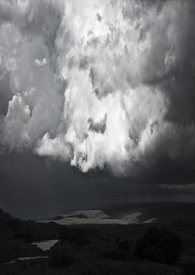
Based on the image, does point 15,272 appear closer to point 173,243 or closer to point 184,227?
point 173,243

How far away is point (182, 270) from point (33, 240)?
389 feet

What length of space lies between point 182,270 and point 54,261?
939 inches

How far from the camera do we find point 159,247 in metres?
66.1

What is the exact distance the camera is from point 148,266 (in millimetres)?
51094

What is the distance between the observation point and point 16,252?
102438 mm

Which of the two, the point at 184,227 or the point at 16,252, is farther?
the point at 184,227

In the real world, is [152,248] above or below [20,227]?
below

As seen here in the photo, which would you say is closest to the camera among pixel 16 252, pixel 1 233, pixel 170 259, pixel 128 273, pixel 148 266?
pixel 128 273

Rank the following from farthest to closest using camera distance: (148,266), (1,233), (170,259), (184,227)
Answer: (184,227) → (1,233) → (170,259) → (148,266)

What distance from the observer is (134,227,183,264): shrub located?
63750 mm

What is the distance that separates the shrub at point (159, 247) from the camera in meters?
63.8

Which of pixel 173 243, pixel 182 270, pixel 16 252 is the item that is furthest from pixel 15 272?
pixel 16 252

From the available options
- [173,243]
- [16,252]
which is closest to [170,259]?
[173,243]

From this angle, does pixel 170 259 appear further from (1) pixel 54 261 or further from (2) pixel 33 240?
(2) pixel 33 240
